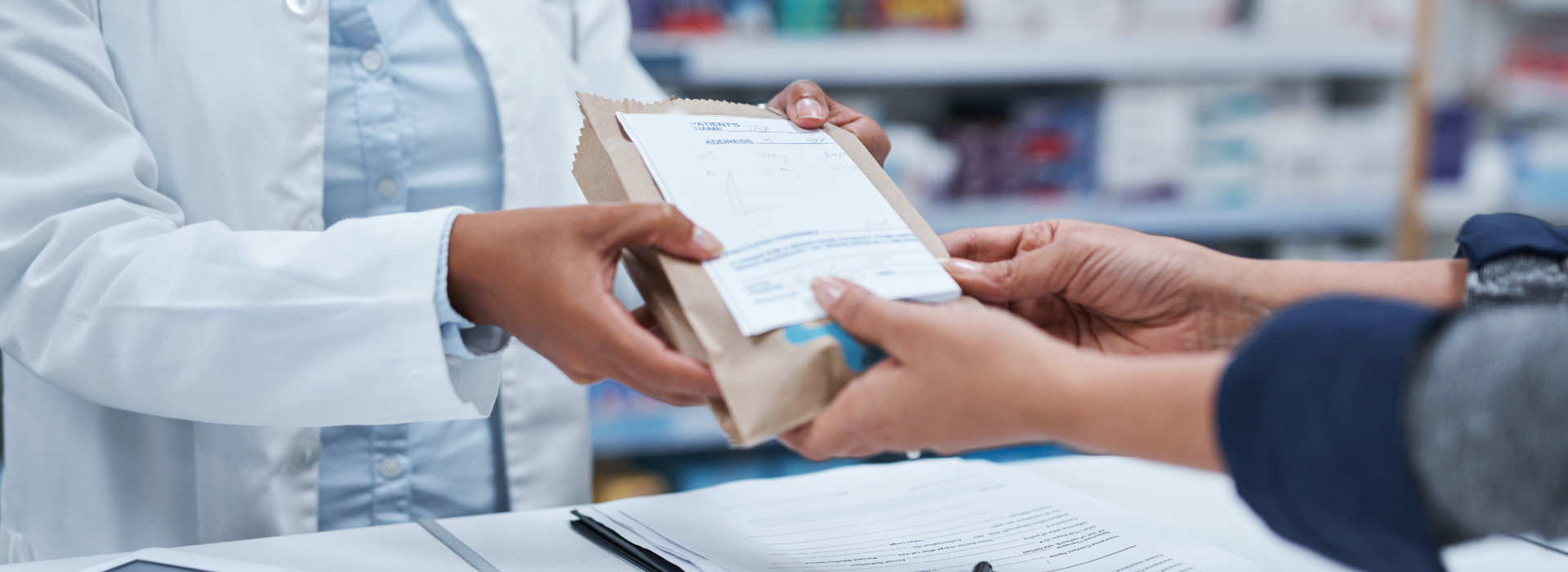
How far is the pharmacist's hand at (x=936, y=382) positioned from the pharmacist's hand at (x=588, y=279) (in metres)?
0.09

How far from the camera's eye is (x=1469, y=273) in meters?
0.74

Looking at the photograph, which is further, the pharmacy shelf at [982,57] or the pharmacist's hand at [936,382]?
the pharmacy shelf at [982,57]

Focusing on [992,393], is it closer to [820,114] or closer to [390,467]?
[820,114]

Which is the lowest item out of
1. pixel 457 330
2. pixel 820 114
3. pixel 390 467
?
pixel 390 467

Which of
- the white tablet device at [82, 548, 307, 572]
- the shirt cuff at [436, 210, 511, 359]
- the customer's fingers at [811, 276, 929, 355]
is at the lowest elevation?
the white tablet device at [82, 548, 307, 572]

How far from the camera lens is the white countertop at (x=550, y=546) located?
0.69 m

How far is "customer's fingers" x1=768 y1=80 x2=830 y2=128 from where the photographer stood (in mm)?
802

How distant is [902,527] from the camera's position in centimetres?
77

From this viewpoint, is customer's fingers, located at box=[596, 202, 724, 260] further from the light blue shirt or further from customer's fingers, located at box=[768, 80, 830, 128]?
the light blue shirt

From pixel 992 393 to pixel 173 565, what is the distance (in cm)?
53

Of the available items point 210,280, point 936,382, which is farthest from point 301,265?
point 936,382

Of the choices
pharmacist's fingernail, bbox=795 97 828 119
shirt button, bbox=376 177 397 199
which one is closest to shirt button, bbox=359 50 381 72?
shirt button, bbox=376 177 397 199

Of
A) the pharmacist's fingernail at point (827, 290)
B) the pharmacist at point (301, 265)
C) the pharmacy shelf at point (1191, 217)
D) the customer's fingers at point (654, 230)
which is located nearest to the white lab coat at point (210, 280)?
the pharmacist at point (301, 265)

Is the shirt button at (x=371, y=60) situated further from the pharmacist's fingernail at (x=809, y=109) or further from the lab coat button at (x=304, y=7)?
the pharmacist's fingernail at (x=809, y=109)
